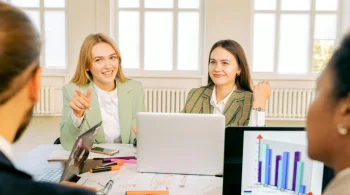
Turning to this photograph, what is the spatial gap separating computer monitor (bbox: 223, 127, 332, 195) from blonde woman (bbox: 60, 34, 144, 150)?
1215mm

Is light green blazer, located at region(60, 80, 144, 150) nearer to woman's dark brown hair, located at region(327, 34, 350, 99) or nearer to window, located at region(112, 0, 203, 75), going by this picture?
woman's dark brown hair, located at region(327, 34, 350, 99)

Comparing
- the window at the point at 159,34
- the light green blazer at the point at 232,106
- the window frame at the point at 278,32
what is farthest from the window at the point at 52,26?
the light green blazer at the point at 232,106

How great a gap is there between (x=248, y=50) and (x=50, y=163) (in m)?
3.90

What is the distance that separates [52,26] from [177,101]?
2161 mm

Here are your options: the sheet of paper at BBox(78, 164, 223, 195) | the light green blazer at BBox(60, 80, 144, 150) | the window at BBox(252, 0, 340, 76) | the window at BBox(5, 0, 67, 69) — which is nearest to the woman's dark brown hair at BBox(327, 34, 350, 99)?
the sheet of paper at BBox(78, 164, 223, 195)

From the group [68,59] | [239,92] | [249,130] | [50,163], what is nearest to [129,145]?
[50,163]

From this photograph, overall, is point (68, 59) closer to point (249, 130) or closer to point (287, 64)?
point (287, 64)

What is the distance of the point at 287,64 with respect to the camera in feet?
18.5

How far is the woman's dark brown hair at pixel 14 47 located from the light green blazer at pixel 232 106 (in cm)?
169

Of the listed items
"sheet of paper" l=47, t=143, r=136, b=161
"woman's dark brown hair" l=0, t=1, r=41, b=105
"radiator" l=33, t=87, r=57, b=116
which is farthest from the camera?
"radiator" l=33, t=87, r=57, b=116

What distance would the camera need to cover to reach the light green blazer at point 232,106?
91.0 inches

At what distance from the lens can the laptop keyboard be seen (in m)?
1.64

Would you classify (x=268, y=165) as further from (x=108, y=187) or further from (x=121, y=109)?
(x=121, y=109)

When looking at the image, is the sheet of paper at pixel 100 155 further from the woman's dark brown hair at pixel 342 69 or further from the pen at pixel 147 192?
the woman's dark brown hair at pixel 342 69
